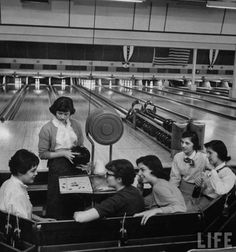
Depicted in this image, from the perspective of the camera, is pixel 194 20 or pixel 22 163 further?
pixel 194 20

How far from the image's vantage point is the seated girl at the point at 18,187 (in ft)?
7.79

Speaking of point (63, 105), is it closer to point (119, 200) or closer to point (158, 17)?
point (119, 200)

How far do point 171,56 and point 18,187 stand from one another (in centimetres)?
1378

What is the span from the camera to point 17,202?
94.1 inches

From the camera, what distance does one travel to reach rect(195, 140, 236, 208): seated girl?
2.85m

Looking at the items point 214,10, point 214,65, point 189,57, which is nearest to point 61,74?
point 189,57

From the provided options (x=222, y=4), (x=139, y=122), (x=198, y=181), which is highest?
(x=222, y=4)

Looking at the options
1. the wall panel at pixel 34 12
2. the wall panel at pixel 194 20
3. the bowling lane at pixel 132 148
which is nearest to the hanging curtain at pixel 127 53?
the wall panel at pixel 194 20

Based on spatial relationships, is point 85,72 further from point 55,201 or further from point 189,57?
point 55,201

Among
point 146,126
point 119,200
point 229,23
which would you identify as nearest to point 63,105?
point 119,200

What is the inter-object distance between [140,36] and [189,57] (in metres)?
7.11

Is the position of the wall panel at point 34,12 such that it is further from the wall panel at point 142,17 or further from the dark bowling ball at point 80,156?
the dark bowling ball at point 80,156

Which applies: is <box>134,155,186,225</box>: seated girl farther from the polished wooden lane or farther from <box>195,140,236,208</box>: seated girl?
the polished wooden lane

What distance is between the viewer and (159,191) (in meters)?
2.59
